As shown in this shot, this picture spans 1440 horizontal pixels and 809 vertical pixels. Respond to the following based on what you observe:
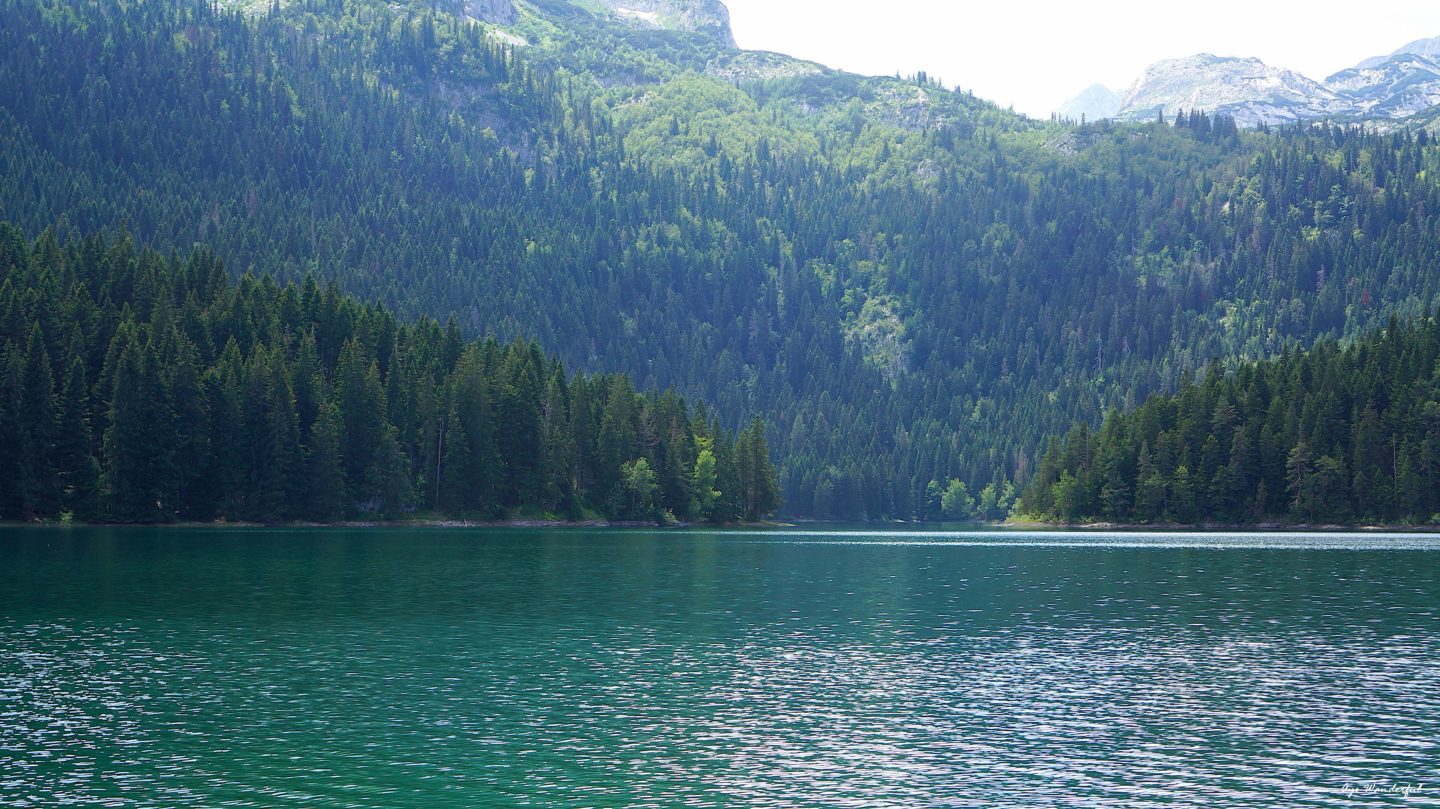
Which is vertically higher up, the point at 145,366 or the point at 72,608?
the point at 145,366

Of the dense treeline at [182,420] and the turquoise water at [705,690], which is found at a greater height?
the dense treeline at [182,420]

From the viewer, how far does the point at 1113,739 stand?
4253 centimetres

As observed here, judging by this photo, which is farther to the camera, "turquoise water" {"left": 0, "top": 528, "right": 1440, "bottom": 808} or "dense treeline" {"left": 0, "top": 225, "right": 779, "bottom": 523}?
"dense treeline" {"left": 0, "top": 225, "right": 779, "bottom": 523}

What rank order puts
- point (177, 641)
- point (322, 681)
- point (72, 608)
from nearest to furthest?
point (322, 681) → point (177, 641) → point (72, 608)

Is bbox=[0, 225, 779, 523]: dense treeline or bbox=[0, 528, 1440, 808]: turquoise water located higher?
bbox=[0, 225, 779, 523]: dense treeline

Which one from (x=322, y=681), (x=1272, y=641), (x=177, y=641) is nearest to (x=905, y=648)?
(x=1272, y=641)

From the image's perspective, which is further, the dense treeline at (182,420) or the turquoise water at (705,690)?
the dense treeline at (182,420)

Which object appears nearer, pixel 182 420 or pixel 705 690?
pixel 705 690

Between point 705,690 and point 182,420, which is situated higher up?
point 182,420

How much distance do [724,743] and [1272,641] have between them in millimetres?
34198

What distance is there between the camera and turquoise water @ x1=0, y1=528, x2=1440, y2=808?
121ft

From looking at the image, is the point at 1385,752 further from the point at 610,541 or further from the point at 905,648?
the point at 610,541

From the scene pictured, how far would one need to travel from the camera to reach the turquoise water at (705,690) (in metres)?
36.9

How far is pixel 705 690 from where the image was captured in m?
51.0
